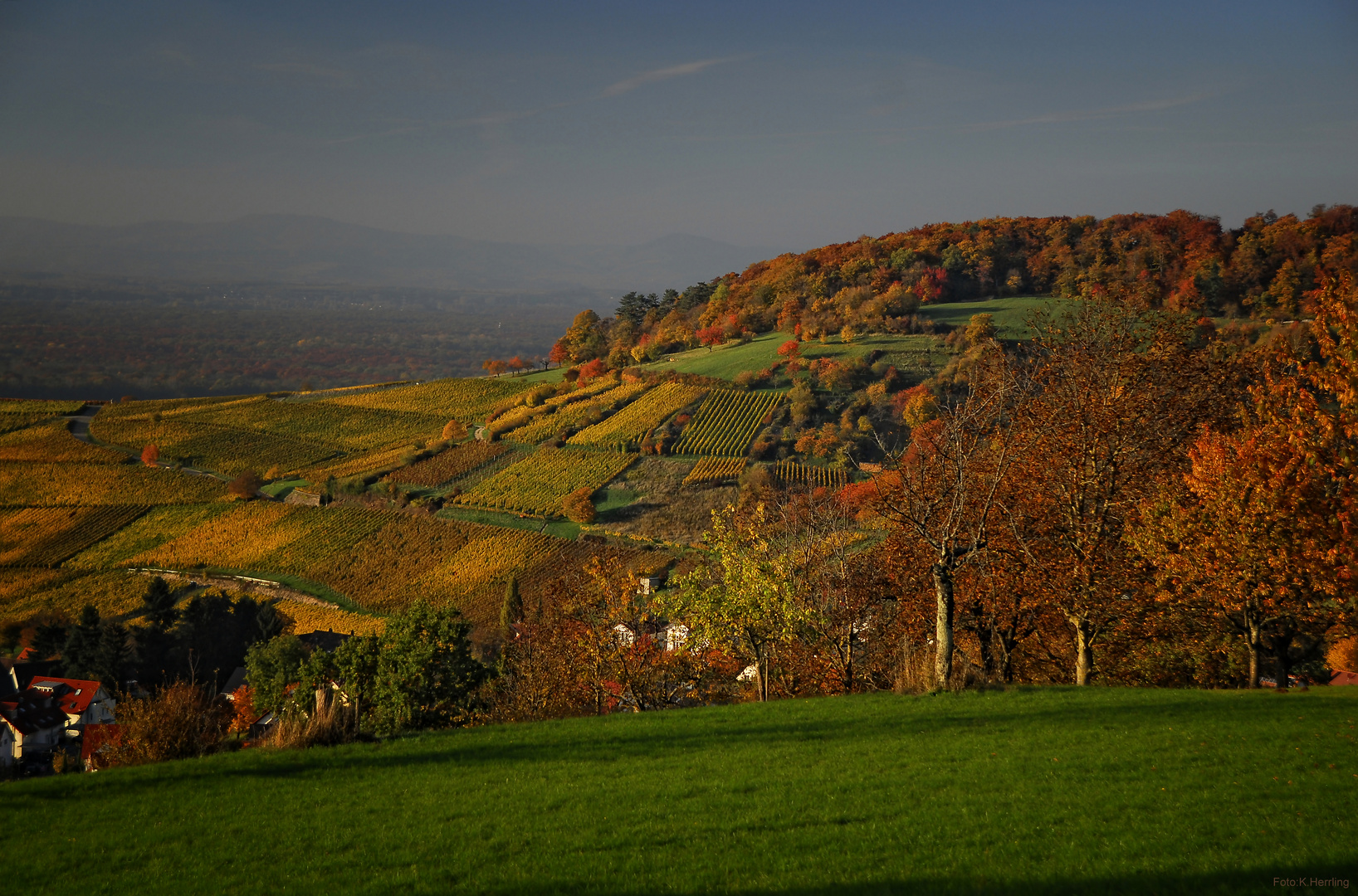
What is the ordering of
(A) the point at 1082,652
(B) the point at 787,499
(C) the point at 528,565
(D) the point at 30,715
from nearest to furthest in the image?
(A) the point at 1082,652 → (D) the point at 30,715 → (B) the point at 787,499 → (C) the point at 528,565

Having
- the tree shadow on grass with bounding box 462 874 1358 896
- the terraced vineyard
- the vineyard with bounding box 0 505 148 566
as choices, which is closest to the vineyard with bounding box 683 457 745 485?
the vineyard with bounding box 0 505 148 566

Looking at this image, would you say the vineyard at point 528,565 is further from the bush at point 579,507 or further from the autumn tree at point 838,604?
the autumn tree at point 838,604

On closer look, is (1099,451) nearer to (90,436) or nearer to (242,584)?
(242,584)

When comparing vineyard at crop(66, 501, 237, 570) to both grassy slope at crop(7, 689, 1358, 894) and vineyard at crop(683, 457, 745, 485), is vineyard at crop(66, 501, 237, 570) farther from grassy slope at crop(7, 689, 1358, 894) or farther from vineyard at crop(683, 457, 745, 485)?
grassy slope at crop(7, 689, 1358, 894)

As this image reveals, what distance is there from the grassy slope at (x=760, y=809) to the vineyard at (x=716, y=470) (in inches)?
1934

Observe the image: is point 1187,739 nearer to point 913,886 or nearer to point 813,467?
point 913,886

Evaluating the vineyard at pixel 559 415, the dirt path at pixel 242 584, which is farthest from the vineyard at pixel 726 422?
the dirt path at pixel 242 584

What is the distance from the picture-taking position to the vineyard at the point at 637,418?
237 ft

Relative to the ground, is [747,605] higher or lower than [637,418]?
lower

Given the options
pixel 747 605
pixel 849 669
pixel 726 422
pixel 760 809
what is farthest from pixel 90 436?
pixel 760 809

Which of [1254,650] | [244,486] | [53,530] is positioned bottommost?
[53,530]

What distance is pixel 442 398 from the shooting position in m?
99.3

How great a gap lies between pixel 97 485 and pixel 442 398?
123ft

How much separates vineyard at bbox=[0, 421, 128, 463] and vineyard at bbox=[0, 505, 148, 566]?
11.0 metres
